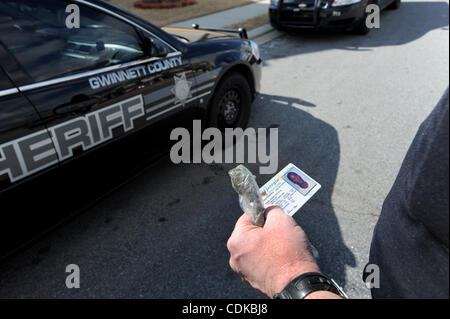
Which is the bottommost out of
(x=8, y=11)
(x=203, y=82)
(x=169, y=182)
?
(x=169, y=182)

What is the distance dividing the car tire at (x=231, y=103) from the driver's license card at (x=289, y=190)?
6.57 feet

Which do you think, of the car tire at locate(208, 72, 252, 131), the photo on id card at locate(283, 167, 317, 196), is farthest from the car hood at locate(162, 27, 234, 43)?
the photo on id card at locate(283, 167, 317, 196)

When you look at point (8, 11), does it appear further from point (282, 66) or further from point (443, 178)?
point (282, 66)

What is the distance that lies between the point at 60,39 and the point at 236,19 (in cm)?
742

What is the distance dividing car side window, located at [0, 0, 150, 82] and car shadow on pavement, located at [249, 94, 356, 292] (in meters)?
1.66

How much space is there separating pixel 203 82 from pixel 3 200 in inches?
73.3

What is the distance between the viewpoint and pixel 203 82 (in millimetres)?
3096

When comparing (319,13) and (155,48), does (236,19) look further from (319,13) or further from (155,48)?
(155,48)

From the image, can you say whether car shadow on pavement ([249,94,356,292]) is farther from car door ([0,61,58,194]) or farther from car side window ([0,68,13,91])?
car side window ([0,68,13,91])

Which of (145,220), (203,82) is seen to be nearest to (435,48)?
(203,82)

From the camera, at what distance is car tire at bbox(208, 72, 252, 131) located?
3.37m

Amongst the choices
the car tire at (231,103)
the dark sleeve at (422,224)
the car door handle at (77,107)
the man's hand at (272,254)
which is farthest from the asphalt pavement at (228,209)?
the dark sleeve at (422,224)

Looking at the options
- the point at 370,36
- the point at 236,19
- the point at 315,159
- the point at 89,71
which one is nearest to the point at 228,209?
the point at 315,159

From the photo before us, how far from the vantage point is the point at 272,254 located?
1051 mm
